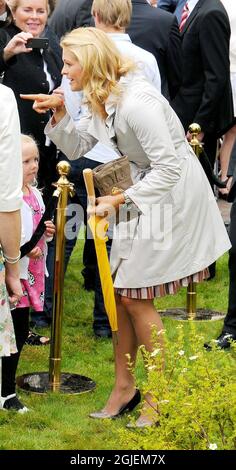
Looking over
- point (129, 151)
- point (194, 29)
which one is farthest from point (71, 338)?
point (194, 29)

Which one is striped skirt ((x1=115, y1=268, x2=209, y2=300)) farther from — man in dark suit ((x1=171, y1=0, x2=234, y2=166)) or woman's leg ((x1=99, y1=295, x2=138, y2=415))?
man in dark suit ((x1=171, y1=0, x2=234, y2=166))

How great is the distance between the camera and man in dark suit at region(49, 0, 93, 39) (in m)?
8.93

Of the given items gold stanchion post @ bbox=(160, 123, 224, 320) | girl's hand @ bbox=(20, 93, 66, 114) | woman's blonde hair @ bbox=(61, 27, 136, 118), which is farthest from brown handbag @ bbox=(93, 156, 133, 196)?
gold stanchion post @ bbox=(160, 123, 224, 320)

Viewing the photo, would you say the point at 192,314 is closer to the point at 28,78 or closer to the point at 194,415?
the point at 28,78

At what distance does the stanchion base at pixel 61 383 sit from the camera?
6602mm

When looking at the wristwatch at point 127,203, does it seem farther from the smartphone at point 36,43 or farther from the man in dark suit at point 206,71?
the man in dark suit at point 206,71

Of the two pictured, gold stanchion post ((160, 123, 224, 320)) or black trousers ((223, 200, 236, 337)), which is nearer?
black trousers ((223, 200, 236, 337))

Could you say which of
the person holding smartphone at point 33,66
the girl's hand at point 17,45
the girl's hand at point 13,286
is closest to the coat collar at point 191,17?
the person holding smartphone at point 33,66

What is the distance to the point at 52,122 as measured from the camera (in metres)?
5.91

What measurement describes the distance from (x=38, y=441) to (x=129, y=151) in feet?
5.03

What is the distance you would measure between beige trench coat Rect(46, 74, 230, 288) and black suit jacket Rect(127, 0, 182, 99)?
7.44ft

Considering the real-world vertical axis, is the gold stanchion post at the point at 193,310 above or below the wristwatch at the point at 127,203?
below

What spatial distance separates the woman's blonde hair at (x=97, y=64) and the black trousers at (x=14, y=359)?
1.23 meters

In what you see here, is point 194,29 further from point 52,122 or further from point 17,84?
A: point 52,122
